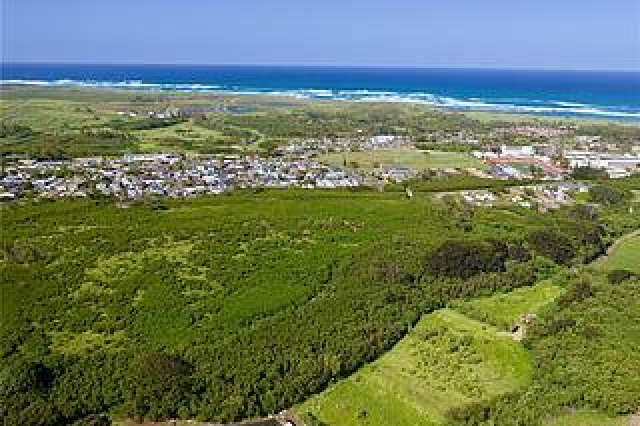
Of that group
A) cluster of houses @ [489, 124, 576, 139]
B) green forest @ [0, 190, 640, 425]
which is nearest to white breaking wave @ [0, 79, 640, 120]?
cluster of houses @ [489, 124, 576, 139]

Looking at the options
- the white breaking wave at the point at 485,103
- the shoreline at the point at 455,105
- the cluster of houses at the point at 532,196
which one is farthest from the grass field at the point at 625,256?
the white breaking wave at the point at 485,103

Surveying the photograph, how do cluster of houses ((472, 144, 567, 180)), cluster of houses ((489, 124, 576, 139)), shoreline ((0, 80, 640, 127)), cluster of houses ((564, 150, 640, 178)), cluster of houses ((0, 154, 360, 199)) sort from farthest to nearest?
1. shoreline ((0, 80, 640, 127))
2. cluster of houses ((489, 124, 576, 139))
3. cluster of houses ((564, 150, 640, 178))
4. cluster of houses ((472, 144, 567, 180))
5. cluster of houses ((0, 154, 360, 199))

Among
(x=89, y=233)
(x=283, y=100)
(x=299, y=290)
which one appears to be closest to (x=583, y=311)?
(x=299, y=290)

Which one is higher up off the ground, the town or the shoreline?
the shoreline

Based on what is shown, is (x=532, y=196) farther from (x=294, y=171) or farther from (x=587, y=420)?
(x=587, y=420)

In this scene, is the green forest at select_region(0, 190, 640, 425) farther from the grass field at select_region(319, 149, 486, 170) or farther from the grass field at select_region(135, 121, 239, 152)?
the grass field at select_region(135, 121, 239, 152)

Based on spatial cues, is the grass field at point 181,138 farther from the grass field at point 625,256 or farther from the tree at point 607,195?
the grass field at point 625,256
